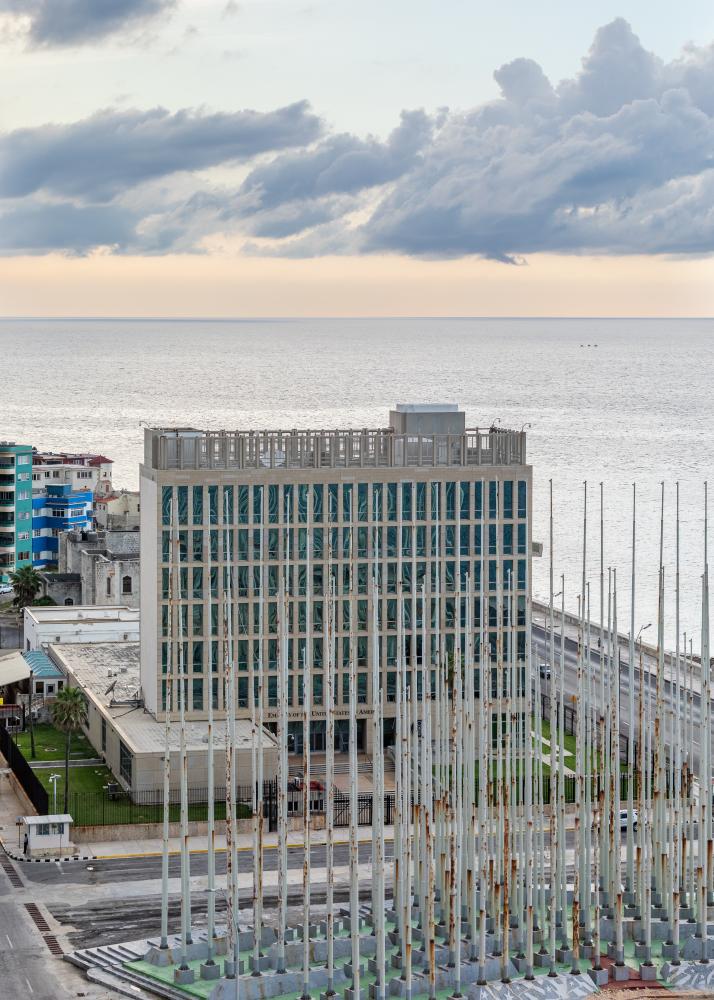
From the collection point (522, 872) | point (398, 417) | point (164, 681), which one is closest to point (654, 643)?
point (398, 417)

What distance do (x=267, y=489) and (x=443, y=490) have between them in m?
10.0

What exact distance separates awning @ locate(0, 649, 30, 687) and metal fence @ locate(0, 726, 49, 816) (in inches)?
314

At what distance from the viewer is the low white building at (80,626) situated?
120250 millimetres

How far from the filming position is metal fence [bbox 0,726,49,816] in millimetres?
86188

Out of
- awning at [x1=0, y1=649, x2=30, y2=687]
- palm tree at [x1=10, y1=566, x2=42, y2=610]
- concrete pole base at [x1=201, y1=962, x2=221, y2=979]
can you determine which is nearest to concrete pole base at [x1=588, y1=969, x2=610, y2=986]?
concrete pole base at [x1=201, y1=962, x2=221, y2=979]

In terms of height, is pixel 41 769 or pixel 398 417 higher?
pixel 398 417

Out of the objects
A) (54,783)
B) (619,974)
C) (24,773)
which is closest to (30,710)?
(24,773)

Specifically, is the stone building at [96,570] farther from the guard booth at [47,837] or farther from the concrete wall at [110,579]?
the guard booth at [47,837]

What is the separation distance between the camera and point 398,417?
102 meters

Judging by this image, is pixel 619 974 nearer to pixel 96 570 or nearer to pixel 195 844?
pixel 195 844

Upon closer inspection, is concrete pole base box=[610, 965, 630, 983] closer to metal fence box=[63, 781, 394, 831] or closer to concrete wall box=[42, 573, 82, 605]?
metal fence box=[63, 781, 394, 831]

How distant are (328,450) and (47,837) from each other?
2812 centimetres

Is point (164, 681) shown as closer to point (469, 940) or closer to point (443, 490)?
point (443, 490)

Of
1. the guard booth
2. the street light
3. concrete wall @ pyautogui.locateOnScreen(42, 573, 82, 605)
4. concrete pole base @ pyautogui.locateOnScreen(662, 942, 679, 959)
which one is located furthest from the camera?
concrete wall @ pyautogui.locateOnScreen(42, 573, 82, 605)
